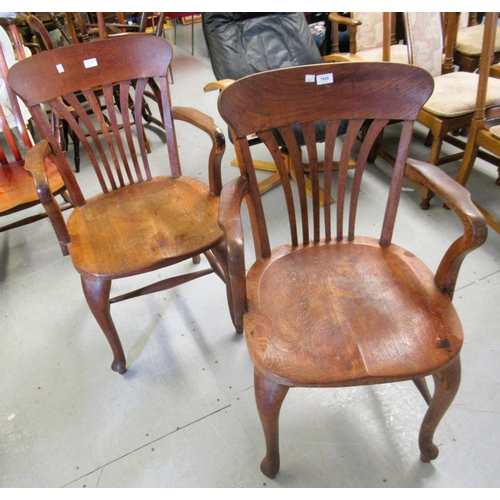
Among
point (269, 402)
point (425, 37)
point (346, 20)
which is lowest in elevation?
point (269, 402)

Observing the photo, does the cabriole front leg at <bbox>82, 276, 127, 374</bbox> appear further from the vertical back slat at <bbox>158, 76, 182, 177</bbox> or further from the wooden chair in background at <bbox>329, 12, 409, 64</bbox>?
the wooden chair in background at <bbox>329, 12, 409, 64</bbox>

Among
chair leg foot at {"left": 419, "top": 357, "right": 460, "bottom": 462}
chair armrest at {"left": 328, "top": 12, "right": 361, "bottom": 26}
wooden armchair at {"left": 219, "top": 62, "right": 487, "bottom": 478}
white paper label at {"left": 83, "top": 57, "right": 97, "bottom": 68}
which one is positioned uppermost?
white paper label at {"left": 83, "top": 57, "right": 97, "bottom": 68}

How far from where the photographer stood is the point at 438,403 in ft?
3.25

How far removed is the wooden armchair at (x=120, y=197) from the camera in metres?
1.16

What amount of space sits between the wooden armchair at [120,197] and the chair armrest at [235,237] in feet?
0.77

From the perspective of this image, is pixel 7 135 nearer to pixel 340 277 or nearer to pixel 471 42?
pixel 340 277

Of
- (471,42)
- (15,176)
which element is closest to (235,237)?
(15,176)

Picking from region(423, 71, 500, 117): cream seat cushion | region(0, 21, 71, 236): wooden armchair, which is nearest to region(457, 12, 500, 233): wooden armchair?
region(423, 71, 500, 117): cream seat cushion

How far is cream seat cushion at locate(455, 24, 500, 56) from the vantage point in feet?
8.25

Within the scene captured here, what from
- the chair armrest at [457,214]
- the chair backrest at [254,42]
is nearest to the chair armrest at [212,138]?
the chair armrest at [457,214]

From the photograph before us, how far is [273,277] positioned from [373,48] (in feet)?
7.42

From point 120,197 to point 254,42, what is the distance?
4.54 ft

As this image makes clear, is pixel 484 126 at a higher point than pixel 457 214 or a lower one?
lower
